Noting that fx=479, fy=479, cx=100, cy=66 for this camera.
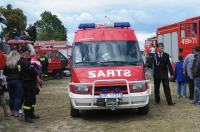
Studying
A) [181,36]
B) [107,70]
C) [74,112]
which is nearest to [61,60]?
[181,36]

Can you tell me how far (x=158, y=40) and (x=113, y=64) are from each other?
15.0 metres

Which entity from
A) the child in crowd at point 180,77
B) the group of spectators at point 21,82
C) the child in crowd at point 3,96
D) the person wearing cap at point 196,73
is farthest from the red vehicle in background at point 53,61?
the group of spectators at point 21,82

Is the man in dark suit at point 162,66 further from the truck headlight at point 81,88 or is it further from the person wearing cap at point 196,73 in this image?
the truck headlight at point 81,88

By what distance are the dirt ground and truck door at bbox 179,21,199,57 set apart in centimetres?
658

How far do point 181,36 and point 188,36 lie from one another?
1241 mm

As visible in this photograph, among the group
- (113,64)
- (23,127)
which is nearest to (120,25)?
(113,64)

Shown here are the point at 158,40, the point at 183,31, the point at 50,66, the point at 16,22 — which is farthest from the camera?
the point at 16,22

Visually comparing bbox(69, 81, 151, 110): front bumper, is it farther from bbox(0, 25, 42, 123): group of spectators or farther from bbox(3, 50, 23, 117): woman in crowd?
bbox(3, 50, 23, 117): woman in crowd

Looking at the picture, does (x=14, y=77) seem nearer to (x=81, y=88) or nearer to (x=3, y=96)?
(x=3, y=96)

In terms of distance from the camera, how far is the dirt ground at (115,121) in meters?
10.9

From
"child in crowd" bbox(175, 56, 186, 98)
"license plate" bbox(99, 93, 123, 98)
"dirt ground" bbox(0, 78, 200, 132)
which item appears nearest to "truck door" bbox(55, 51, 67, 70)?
"child in crowd" bbox(175, 56, 186, 98)

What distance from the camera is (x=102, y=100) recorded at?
11.6m

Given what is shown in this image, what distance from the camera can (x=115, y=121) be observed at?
1196 centimetres

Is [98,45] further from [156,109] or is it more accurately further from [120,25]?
[156,109]
